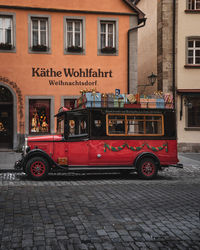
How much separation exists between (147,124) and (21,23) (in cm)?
999

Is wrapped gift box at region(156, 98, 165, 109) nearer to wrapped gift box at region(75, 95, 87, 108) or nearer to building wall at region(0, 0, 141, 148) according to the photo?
wrapped gift box at region(75, 95, 87, 108)

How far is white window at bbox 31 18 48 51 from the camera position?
1814 cm

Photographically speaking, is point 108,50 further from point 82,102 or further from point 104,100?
point 104,100

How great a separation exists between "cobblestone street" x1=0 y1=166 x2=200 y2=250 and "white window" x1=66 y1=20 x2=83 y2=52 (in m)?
10.2

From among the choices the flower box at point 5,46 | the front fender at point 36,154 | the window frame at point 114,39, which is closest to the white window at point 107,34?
the window frame at point 114,39

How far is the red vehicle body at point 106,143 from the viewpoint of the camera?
1055 cm

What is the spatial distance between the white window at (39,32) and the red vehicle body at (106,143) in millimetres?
8175

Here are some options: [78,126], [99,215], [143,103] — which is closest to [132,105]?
[143,103]

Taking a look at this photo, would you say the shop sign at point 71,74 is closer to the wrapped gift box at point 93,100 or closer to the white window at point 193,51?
the white window at point 193,51

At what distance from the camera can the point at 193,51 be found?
779 inches

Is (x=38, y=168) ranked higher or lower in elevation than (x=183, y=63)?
lower

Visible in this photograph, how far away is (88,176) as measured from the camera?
1164cm

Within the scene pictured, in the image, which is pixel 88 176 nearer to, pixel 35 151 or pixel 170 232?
pixel 35 151

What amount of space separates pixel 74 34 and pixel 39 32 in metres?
1.79
